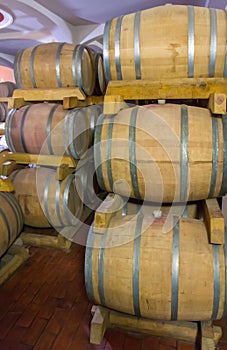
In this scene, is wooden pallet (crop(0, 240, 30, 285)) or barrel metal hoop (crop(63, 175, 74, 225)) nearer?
wooden pallet (crop(0, 240, 30, 285))

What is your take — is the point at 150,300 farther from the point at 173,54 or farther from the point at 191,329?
the point at 173,54

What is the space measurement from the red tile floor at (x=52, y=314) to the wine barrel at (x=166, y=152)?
44.0 inches

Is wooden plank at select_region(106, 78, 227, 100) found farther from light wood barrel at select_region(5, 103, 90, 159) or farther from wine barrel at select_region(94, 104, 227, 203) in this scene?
light wood barrel at select_region(5, 103, 90, 159)

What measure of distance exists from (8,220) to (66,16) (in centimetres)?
532

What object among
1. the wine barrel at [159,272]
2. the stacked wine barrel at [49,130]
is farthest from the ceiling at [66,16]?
the wine barrel at [159,272]

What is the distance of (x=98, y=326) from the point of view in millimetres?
2025

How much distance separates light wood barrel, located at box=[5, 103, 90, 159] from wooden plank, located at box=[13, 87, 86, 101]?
125mm

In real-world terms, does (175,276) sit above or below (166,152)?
below

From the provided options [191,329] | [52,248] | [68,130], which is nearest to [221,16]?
[68,130]

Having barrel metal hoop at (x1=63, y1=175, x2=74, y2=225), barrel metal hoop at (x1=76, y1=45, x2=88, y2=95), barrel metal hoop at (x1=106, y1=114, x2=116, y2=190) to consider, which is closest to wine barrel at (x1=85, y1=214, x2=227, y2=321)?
barrel metal hoop at (x1=106, y1=114, x2=116, y2=190)

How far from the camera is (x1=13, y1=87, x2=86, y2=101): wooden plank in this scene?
3176 mm

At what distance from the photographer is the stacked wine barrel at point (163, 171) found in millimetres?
1778

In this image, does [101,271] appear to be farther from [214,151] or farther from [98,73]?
[98,73]

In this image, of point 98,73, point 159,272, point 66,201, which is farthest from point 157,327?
point 98,73
